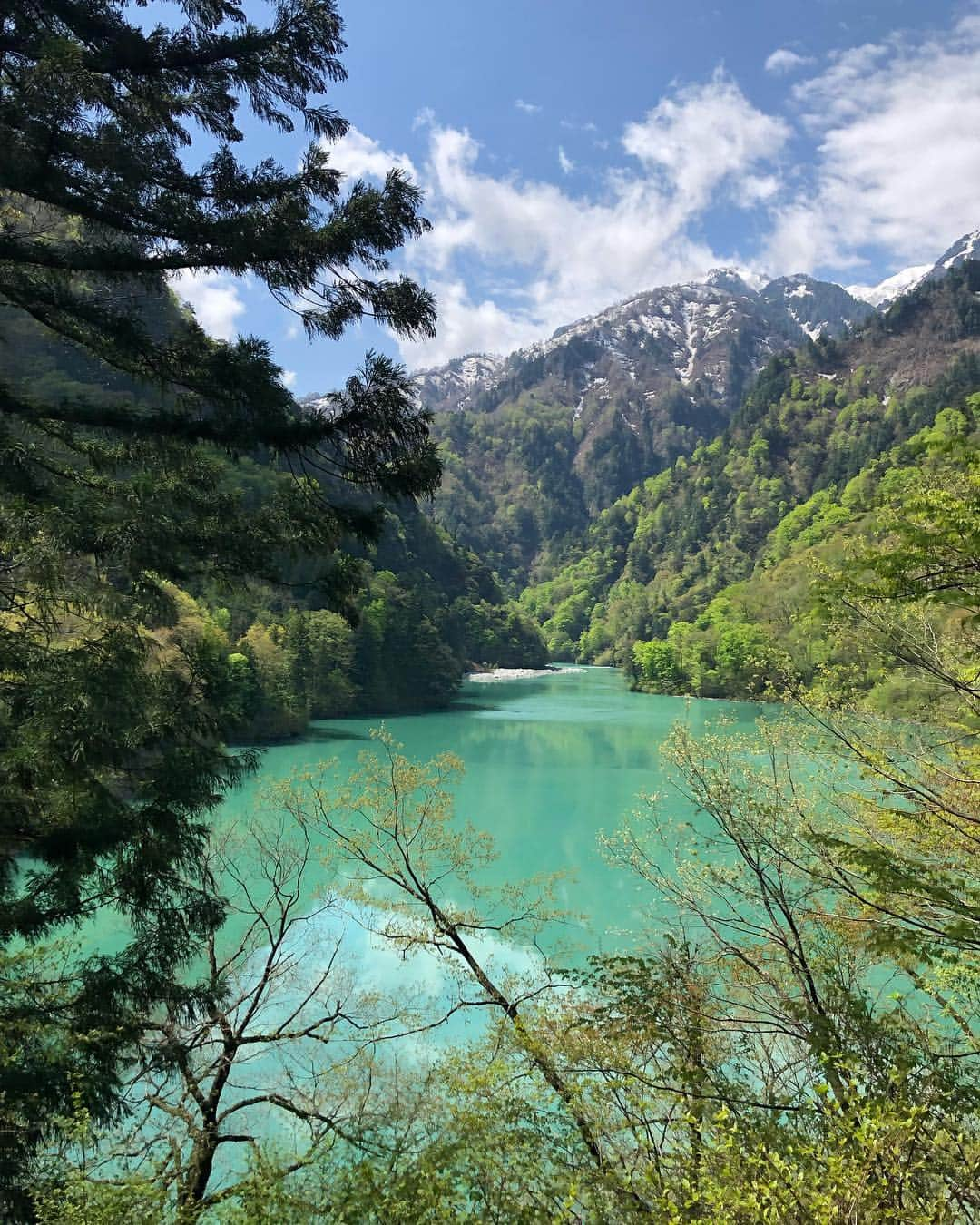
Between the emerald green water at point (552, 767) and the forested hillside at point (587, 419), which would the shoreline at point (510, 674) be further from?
the forested hillside at point (587, 419)

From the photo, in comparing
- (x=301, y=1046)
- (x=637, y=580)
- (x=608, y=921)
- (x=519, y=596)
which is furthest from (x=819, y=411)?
(x=301, y=1046)

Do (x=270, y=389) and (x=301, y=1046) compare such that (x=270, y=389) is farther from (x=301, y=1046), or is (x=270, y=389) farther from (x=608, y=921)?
(x=608, y=921)

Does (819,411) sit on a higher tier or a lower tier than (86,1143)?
higher

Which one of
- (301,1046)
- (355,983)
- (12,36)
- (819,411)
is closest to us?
(12,36)

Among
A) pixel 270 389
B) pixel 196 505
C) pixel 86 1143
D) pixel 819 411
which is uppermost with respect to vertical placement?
pixel 819 411

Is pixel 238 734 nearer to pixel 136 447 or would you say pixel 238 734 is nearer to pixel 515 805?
pixel 136 447

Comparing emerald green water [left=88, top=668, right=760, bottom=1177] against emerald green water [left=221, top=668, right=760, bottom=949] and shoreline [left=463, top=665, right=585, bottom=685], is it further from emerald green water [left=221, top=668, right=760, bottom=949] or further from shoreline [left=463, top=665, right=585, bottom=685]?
shoreline [left=463, top=665, right=585, bottom=685]

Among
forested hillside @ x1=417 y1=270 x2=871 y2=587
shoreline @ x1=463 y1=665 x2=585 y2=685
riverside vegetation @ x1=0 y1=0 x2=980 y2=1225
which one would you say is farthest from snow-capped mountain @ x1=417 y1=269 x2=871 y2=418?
riverside vegetation @ x1=0 y1=0 x2=980 y2=1225

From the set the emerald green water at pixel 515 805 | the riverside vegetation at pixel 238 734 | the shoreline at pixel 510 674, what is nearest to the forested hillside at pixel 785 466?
the shoreline at pixel 510 674
